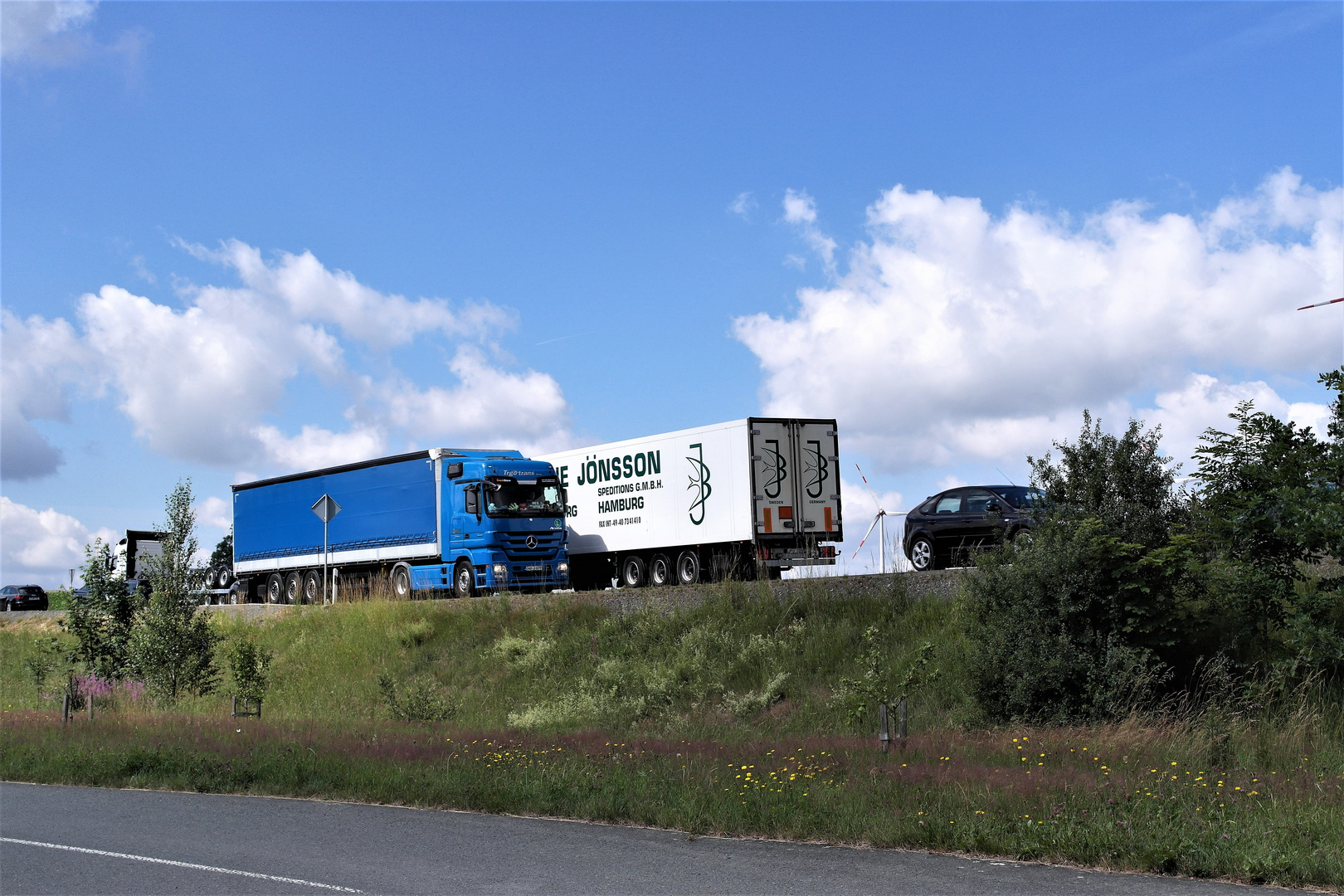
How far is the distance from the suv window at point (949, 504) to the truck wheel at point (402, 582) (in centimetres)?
1400

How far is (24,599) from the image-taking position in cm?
5934

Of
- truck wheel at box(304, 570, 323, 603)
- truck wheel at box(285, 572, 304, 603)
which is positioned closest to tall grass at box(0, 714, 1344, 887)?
truck wheel at box(304, 570, 323, 603)

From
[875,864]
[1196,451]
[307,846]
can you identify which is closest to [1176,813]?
[875,864]

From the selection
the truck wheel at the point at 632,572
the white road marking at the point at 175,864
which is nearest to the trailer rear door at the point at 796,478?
the truck wheel at the point at 632,572

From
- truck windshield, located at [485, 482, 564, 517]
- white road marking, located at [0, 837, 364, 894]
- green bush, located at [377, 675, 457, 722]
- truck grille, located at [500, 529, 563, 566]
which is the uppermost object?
truck windshield, located at [485, 482, 564, 517]

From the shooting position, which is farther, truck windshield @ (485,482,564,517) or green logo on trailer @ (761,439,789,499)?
truck windshield @ (485,482,564,517)

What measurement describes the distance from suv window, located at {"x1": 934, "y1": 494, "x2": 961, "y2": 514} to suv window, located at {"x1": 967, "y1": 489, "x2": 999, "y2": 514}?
24cm

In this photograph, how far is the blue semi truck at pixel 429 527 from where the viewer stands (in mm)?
27453

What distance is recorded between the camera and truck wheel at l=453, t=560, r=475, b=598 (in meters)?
27.8

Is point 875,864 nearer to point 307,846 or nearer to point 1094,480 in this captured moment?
point 307,846

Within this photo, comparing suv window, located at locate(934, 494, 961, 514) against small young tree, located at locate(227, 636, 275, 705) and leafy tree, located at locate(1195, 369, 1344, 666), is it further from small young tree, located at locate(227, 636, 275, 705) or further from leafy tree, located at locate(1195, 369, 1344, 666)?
small young tree, located at locate(227, 636, 275, 705)

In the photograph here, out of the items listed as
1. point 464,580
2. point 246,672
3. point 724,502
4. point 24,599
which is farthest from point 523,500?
point 24,599

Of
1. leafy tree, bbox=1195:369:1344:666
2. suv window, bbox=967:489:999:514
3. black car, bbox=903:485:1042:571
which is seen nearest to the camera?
leafy tree, bbox=1195:369:1344:666

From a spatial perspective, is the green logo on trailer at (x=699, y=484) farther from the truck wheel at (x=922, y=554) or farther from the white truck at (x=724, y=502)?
the truck wheel at (x=922, y=554)
